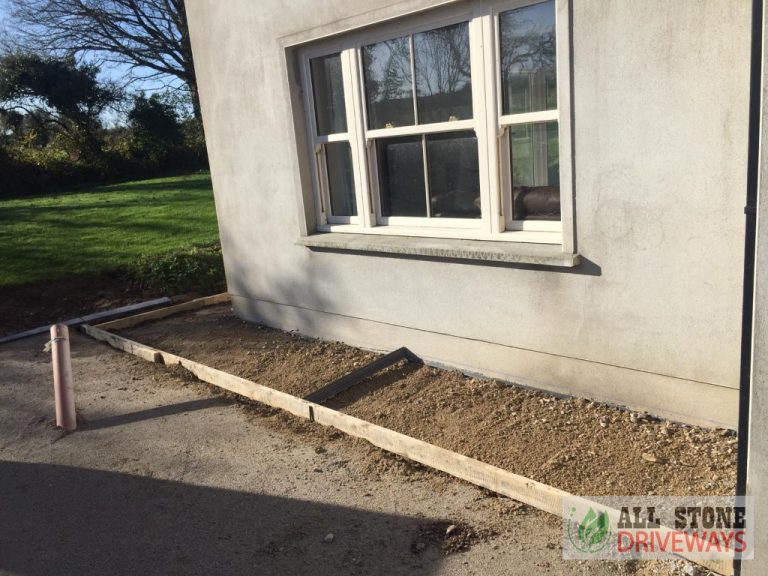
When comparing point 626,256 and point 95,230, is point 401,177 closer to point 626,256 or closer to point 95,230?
point 626,256

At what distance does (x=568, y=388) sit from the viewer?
16.1 ft

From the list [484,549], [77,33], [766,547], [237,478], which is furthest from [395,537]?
[77,33]

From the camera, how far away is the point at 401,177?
239 inches

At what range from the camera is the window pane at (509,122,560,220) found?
15.9ft

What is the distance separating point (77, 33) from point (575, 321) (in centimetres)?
3209

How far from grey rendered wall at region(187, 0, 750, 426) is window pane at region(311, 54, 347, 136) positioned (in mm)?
320

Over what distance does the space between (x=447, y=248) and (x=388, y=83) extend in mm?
1755

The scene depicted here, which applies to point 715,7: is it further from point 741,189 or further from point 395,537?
point 395,537

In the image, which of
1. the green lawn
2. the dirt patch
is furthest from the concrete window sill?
the green lawn

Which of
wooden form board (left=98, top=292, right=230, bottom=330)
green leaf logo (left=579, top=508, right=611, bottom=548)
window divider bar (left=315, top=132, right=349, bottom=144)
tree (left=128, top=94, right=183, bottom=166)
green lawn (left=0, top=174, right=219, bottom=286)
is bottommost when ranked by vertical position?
green leaf logo (left=579, top=508, right=611, bottom=548)

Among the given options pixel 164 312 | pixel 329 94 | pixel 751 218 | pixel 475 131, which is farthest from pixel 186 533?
pixel 164 312

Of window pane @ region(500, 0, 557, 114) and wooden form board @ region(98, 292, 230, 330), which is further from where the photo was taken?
wooden form board @ region(98, 292, 230, 330)

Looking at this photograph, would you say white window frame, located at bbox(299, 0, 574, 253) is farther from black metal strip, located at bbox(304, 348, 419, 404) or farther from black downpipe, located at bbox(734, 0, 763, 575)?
black downpipe, located at bbox(734, 0, 763, 575)

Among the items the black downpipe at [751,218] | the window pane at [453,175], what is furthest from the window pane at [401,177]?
the black downpipe at [751,218]
